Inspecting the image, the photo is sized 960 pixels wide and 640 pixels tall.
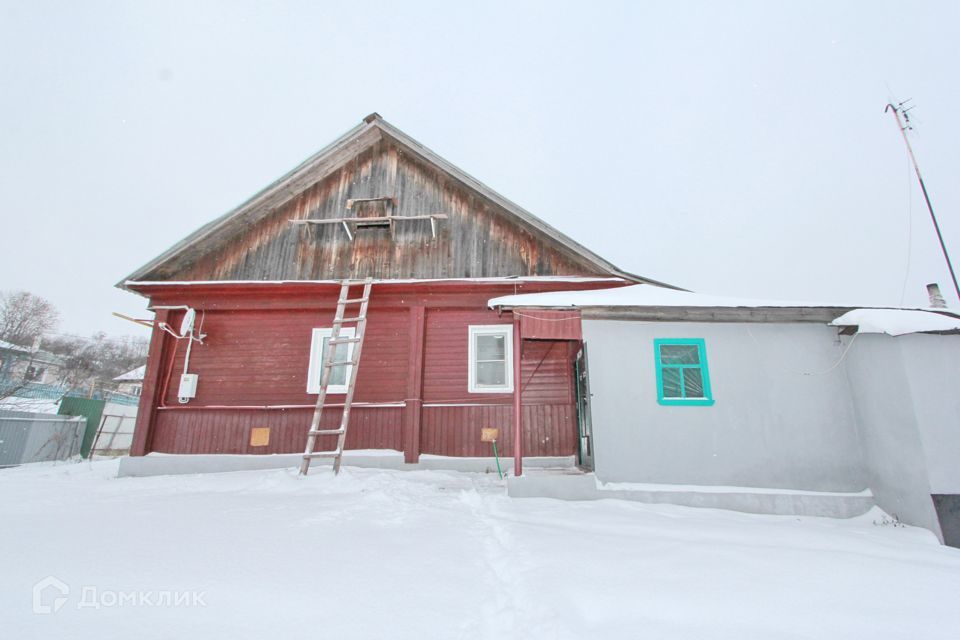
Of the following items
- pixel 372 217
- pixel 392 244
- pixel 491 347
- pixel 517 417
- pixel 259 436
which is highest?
pixel 372 217

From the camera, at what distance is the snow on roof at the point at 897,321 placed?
559cm

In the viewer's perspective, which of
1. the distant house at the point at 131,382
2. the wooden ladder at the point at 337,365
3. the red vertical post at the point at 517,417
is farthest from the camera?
the distant house at the point at 131,382

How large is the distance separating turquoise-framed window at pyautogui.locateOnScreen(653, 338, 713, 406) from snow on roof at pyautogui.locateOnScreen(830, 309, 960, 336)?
2025mm

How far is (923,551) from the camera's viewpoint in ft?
14.9

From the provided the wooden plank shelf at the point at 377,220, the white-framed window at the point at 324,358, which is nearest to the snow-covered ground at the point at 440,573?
the white-framed window at the point at 324,358

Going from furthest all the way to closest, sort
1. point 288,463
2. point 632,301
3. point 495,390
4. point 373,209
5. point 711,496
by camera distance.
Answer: point 373,209, point 495,390, point 288,463, point 632,301, point 711,496

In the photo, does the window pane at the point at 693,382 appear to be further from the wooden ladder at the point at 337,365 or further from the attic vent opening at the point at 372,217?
the attic vent opening at the point at 372,217

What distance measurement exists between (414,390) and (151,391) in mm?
5523

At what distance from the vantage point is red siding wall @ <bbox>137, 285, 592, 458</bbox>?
27.5 ft

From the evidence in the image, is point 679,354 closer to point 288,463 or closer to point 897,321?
point 897,321

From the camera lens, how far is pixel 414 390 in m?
8.43

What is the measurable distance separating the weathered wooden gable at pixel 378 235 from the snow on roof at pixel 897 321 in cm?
382

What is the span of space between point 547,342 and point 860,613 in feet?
19.6

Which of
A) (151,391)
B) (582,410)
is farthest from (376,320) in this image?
(151,391)
